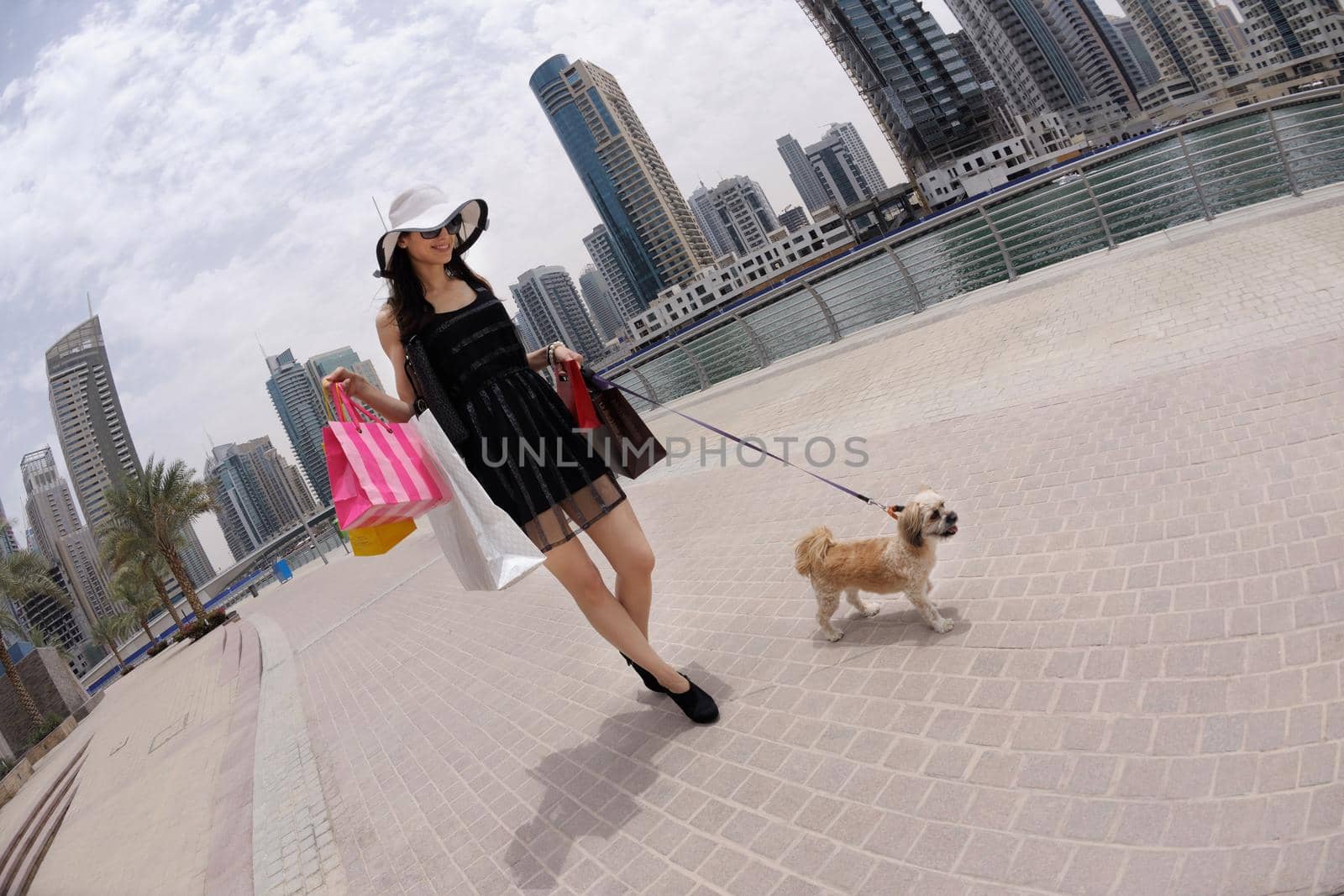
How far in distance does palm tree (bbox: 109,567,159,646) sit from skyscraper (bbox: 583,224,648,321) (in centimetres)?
10913

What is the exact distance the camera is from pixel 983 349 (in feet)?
19.3

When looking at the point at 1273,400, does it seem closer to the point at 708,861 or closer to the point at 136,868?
the point at 708,861

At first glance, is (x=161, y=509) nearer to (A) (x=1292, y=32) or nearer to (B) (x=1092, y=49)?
(A) (x=1292, y=32)

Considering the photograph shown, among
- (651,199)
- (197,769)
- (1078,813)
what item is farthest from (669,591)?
(651,199)

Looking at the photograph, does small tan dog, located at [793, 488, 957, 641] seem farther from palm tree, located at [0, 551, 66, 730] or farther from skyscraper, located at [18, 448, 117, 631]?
skyscraper, located at [18, 448, 117, 631]

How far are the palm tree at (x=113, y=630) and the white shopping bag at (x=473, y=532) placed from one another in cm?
3520

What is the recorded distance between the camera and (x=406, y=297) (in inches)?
87.4

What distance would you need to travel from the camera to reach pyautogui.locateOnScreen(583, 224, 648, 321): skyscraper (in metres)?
141

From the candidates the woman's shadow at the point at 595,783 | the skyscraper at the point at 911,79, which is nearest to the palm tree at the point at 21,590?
the woman's shadow at the point at 595,783

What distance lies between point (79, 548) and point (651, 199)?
118901 millimetres

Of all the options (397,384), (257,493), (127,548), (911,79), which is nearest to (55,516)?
(257,493)

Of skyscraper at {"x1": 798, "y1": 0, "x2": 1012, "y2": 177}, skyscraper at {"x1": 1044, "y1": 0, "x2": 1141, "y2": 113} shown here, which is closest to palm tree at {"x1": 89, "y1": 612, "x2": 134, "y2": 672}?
skyscraper at {"x1": 798, "y1": 0, "x2": 1012, "y2": 177}

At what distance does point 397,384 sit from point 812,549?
1.88 m

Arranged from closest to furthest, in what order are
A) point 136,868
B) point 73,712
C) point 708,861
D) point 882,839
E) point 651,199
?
1. point 882,839
2. point 708,861
3. point 136,868
4. point 73,712
5. point 651,199
